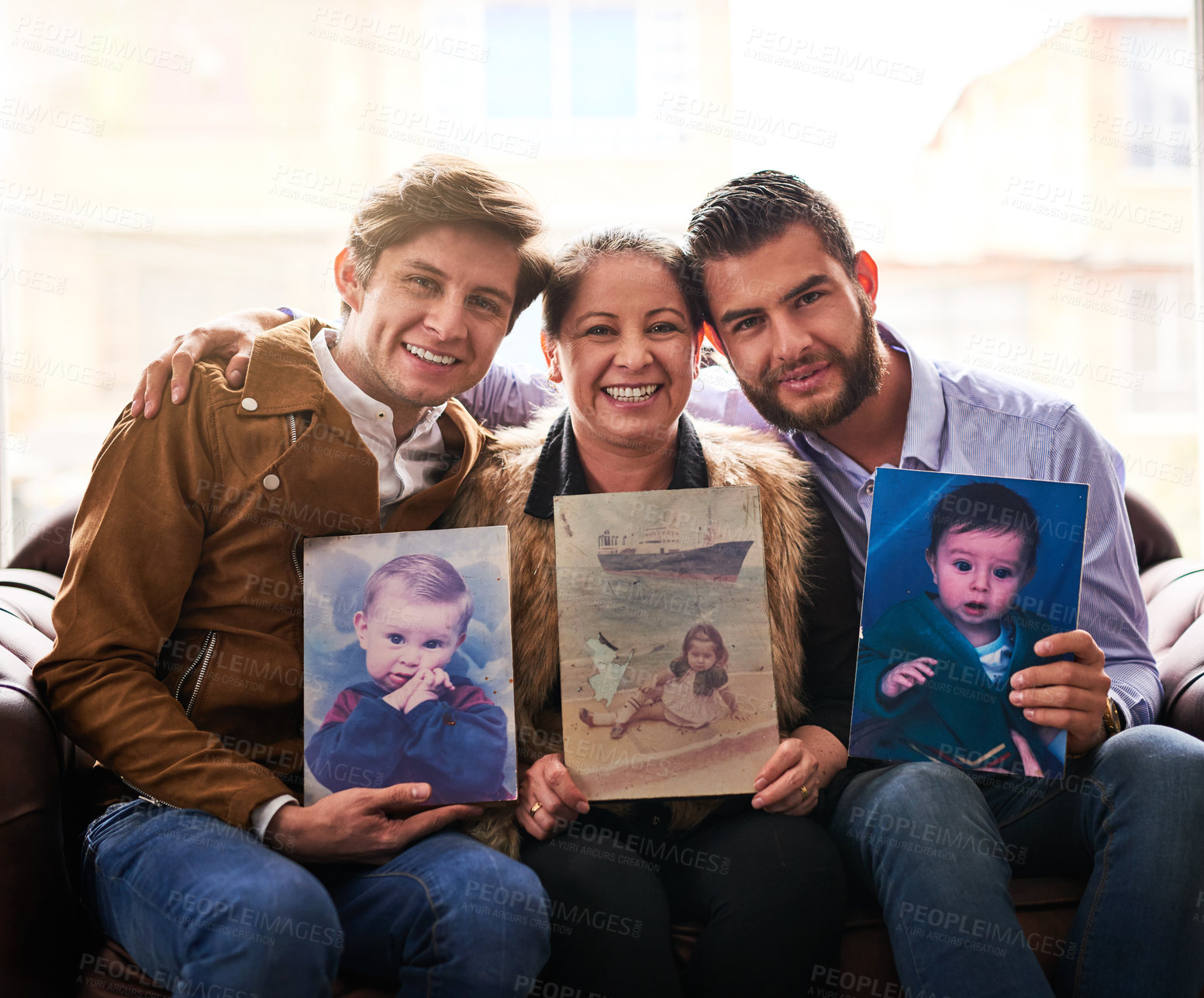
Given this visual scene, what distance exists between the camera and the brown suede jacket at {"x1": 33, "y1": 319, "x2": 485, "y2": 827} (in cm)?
126

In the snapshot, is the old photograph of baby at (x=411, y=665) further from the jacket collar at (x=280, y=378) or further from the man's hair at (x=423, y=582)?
the jacket collar at (x=280, y=378)

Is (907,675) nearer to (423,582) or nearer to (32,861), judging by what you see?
(423,582)

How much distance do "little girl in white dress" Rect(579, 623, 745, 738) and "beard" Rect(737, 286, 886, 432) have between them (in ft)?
1.47

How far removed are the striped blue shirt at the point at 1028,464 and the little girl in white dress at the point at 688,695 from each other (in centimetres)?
36

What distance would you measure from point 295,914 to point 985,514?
3.69 feet

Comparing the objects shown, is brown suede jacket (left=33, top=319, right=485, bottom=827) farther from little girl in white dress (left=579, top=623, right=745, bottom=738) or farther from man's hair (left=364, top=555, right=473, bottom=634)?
little girl in white dress (left=579, top=623, right=745, bottom=738)

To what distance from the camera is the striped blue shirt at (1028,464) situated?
1.56 meters

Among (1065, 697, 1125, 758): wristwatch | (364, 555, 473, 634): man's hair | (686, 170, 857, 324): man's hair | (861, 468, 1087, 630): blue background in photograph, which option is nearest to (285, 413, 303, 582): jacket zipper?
(364, 555, 473, 634): man's hair

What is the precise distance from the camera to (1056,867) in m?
1.39

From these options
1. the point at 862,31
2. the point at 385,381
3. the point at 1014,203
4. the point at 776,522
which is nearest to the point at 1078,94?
the point at 1014,203

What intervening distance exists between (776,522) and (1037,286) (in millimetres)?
2569

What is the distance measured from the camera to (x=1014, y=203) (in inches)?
130

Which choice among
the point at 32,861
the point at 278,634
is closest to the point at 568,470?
the point at 278,634

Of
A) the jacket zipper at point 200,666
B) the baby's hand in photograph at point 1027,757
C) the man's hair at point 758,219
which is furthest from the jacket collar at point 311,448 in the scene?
the baby's hand in photograph at point 1027,757
